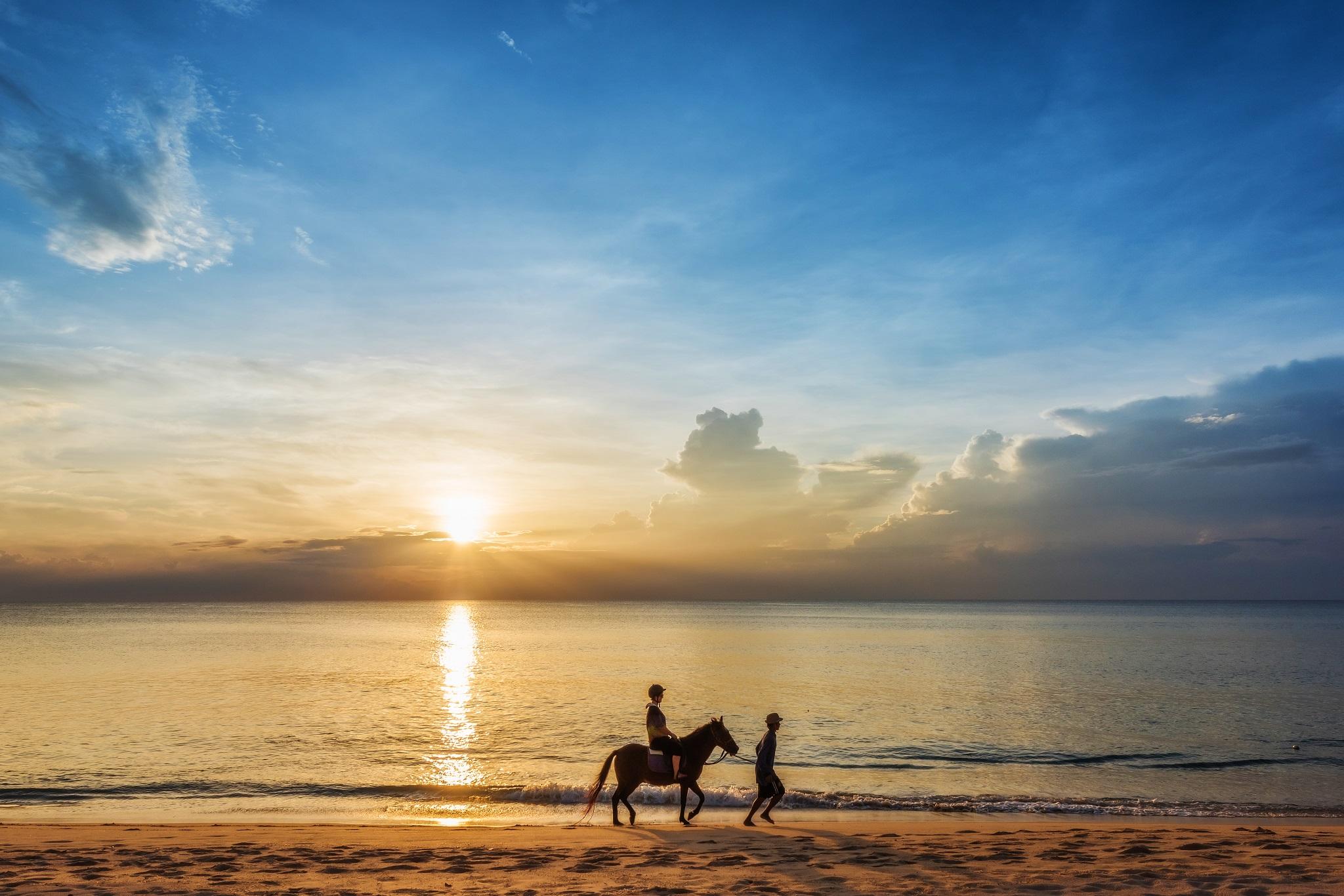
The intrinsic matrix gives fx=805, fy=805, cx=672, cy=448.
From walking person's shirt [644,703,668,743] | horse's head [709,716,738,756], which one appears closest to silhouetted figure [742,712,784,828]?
horse's head [709,716,738,756]

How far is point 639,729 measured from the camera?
34188mm

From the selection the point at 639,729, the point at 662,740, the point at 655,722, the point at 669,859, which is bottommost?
the point at 639,729

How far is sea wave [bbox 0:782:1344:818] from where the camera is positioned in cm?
2086

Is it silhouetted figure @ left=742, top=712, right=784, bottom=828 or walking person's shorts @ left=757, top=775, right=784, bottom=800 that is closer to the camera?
silhouetted figure @ left=742, top=712, right=784, bottom=828

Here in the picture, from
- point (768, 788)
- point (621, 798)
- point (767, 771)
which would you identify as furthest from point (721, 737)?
point (621, 798)

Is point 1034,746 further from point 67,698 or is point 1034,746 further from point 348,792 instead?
point 67,698

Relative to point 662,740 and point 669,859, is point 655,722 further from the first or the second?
point 669,859

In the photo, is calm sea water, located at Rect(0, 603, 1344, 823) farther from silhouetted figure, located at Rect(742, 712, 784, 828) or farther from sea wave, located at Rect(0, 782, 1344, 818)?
silhouetted figure, located at Rect(742, 712, 784, 828)

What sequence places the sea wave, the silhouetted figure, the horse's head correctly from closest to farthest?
the horse's head
the silhouetted figure
the sea wave

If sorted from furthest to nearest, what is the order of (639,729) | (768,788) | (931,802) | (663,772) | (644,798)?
1. (639,729)
2. (644,798)
3. (931,802)
4. (768,788)
5. (663,772)

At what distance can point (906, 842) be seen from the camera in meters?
15.6

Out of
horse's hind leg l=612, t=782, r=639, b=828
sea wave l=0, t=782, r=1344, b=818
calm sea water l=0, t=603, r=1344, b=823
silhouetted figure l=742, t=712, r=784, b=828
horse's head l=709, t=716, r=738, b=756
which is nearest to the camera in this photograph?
horse's head l=709, t=716, r=738, b=756

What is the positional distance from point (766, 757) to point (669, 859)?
429 centimetres

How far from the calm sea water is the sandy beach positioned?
3.79 meters
